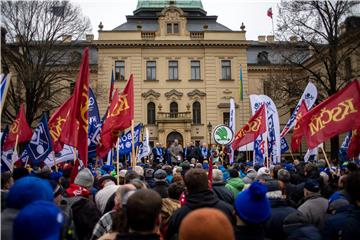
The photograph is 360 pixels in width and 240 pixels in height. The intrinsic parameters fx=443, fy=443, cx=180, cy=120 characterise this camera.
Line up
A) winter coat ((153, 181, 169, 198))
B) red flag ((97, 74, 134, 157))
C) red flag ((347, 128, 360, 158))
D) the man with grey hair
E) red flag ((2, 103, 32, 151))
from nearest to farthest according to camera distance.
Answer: winter coat ((153, 181, 169, 198)) → red flag ((347, 128, 360, 158)) → red flag ((97, 74, 134, 157)) → red flag ((2, 103, 32, 151)) → the man with grey hair

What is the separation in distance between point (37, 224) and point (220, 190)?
163 inches

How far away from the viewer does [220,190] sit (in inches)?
247

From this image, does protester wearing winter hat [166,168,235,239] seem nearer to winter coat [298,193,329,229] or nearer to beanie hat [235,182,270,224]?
beanie hat [235,182,270,224]

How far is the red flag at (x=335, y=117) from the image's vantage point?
7.99 meters

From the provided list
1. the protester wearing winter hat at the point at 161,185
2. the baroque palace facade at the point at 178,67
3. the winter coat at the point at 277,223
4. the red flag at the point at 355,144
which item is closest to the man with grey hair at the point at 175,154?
the red flag at the point at 355,144

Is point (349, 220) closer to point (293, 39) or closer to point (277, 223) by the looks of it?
point (277, 223)

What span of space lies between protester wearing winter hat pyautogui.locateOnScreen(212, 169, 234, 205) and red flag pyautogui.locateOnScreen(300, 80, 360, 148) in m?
2.83

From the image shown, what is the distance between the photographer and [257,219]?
3.65 m

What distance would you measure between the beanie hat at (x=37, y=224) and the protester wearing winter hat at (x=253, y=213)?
5.64 feet

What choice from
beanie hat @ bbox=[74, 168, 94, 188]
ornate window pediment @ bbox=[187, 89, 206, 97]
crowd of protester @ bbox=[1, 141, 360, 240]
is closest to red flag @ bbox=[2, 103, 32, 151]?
crowd of protester @ bbox=[1, 141, 360, 240]

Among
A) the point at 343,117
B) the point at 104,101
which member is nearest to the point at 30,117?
the point at 104,101

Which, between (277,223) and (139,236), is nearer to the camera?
(139,236)

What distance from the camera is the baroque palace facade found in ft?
140

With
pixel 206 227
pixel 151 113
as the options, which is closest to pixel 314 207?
pixel 206 227
